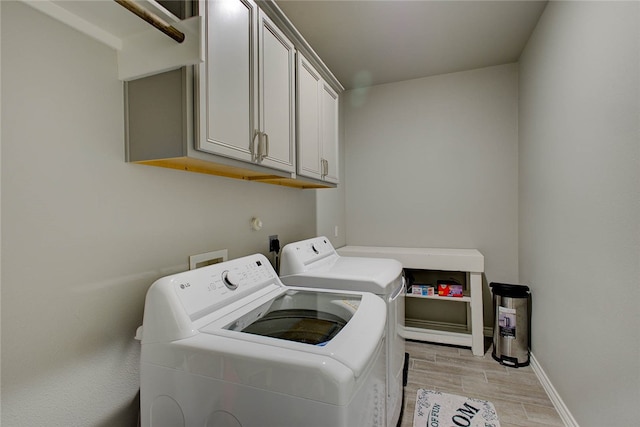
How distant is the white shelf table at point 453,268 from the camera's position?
2619mm

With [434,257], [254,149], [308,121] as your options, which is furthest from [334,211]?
[254,149]

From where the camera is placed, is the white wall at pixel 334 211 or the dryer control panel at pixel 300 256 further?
the white wall at pixel 334 211

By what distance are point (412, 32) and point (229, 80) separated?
1803mm

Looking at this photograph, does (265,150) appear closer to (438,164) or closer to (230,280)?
(230,280)

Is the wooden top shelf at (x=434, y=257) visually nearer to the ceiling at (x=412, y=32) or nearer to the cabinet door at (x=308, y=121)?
the cabinet door at (x=308, y=121)

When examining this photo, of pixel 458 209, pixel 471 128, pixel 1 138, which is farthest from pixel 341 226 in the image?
pixel 1 138

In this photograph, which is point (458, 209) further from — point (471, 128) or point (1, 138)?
point (1, 138)

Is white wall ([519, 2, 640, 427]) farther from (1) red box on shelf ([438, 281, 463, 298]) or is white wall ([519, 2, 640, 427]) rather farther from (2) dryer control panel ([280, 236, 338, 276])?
(2) dryer control panel ([280, 236, 338, 276])

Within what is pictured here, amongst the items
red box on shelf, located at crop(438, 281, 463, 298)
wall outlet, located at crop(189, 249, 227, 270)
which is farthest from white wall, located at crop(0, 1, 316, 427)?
red box on shelf, located at crop(438, 281, 463, 298)

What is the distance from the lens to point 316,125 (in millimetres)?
1930

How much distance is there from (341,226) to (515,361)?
1.91 metres

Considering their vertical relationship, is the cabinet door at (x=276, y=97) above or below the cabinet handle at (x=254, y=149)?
above

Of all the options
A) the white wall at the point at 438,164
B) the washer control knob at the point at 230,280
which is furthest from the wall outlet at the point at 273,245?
the white wall at the point at 438,164

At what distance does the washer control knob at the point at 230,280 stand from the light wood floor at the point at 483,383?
4.40 ft
